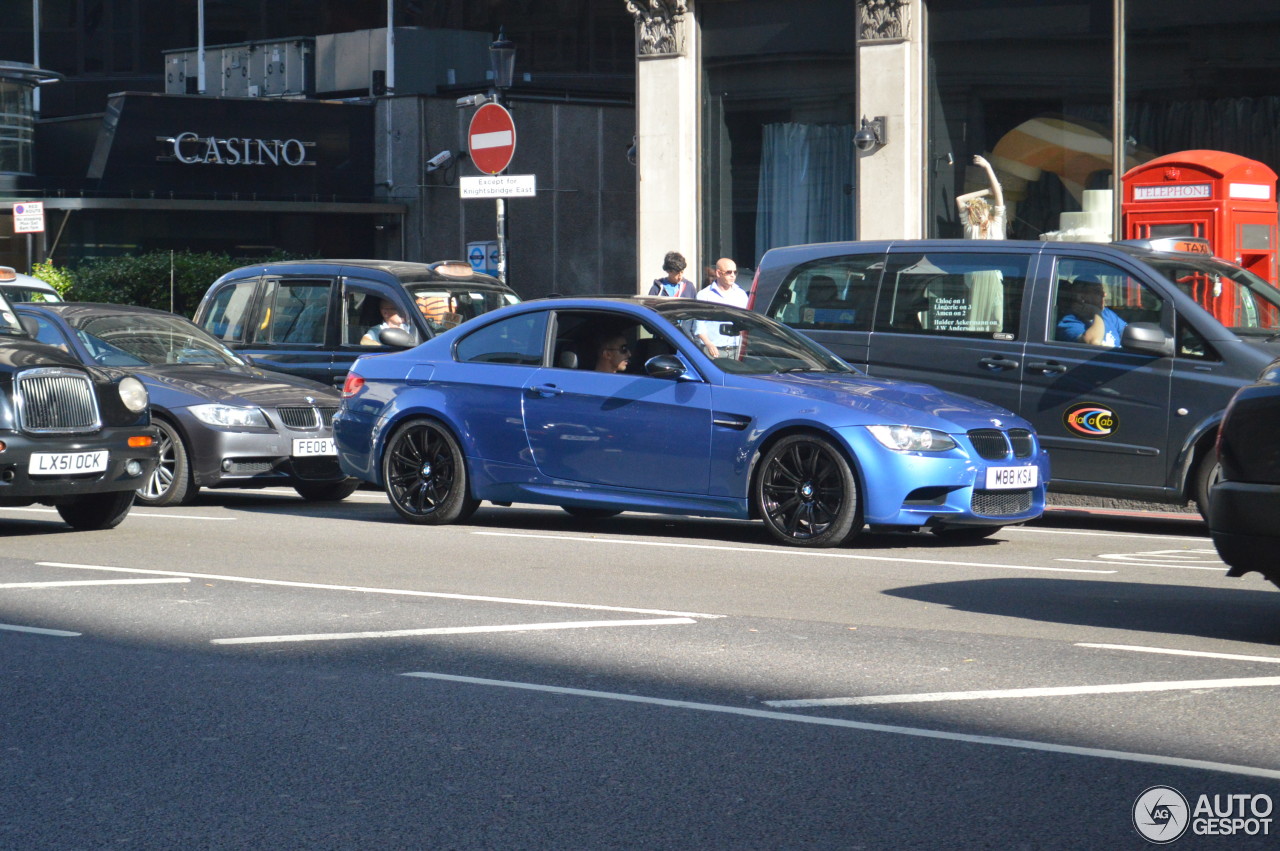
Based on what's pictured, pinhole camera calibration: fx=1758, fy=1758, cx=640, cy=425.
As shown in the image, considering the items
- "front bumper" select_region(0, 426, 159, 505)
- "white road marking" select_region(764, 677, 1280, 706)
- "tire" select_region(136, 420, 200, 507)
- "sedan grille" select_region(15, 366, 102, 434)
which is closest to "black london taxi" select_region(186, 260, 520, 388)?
"tire" select_region(136, 420, 200, 507)

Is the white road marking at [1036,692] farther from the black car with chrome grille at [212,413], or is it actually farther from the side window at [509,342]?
the black car with chrome grille at [212,413]

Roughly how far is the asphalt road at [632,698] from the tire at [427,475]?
1.41 meters

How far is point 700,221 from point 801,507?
12.3m

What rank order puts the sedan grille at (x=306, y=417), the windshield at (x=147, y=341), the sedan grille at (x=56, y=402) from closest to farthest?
the sedan grille at (x=56, y=402) → the sedan grille at (x=306, y=417) → the windshield at (x=147, y=341)

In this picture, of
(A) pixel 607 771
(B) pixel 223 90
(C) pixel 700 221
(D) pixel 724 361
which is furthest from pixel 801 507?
(B) pixel 223 90

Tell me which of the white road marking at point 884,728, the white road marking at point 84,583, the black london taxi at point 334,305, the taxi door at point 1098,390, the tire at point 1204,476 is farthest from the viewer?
the black london taxi at point 334,305

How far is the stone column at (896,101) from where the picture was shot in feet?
65.8

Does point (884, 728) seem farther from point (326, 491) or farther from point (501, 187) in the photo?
point (501, 187)

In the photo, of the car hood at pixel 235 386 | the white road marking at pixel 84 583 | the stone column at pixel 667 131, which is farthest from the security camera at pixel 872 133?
the white road marking at pixel 84 583

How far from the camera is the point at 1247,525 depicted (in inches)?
271

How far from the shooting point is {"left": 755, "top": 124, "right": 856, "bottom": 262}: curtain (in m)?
21.2

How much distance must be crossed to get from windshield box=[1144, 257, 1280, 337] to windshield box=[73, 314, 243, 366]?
24.9 feet

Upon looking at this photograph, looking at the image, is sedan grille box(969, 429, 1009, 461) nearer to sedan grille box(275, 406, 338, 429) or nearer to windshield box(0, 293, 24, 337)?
sedan grille box(275, 406, 338, 429)

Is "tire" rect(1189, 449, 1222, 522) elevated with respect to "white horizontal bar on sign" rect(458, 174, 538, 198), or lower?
lower
